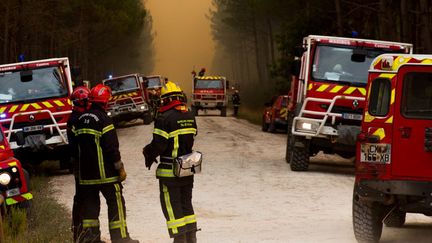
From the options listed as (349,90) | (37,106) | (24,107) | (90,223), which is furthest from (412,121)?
(24,107)

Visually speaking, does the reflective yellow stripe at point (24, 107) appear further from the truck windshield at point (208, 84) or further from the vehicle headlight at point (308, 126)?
the truck windshield at point (208, 84)

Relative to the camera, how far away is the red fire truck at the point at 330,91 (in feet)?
59.5

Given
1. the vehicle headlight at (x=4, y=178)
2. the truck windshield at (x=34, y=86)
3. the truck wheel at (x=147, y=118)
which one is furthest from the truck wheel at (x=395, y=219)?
the truck wheel at (x=147, y=118)

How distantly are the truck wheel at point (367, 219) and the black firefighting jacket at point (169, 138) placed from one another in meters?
2.09

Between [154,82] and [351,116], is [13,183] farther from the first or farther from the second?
[154,82]

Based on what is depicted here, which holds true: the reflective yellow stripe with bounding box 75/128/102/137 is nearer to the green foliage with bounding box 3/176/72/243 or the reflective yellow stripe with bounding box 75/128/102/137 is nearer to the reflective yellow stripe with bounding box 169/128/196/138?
the reflective yellow stripe with bounding box 169/128/196/138

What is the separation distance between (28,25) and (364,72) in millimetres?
20581

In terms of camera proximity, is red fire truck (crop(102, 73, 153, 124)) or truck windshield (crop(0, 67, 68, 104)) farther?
red fire truck (crop(102, 73, 153, 124))

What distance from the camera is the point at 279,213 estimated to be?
13227mm

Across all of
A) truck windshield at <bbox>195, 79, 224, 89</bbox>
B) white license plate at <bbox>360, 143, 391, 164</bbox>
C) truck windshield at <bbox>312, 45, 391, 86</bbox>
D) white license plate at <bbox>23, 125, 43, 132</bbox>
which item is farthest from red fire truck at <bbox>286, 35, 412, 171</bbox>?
truck windshield at <bbox>195, 79, 224, 89</bbox>

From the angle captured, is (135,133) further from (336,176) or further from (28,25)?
(336,176)

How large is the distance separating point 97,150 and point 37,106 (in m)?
10.4

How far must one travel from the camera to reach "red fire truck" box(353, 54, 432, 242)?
9.29m

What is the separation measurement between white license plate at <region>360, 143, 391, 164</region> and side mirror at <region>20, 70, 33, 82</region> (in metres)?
11.7
